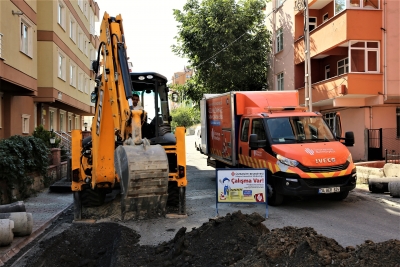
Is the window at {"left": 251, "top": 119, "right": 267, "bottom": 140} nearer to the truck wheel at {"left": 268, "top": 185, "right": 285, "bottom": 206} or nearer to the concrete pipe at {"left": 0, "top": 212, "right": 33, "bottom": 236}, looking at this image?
the truck wheel at {"left": 268, "top": 185, "right": 285, "bottom": 206}

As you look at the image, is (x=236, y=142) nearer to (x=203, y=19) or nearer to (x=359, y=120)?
(x=359, y=120)

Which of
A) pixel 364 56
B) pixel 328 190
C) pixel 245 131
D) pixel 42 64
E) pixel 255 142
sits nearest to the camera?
pixel 328 190

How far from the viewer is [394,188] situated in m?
11.4

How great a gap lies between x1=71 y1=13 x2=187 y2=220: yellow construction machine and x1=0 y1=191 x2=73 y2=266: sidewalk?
888mm

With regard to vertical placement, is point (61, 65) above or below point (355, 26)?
below

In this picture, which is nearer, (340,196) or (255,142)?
(255,142)

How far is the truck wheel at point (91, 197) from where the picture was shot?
29.6ft

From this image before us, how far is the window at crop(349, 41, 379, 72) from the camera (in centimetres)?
1871

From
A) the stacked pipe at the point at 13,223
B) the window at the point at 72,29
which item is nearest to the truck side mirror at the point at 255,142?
the stacked pipe at the point at 13,223

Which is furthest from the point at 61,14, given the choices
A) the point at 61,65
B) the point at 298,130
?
the point at 298,130

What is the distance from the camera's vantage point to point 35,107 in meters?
20.9

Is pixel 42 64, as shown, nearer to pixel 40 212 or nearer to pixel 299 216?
pixel 40 212

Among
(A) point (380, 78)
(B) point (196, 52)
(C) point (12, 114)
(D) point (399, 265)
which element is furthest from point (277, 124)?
(B) point (196, 52)

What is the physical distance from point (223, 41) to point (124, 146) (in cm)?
2160
